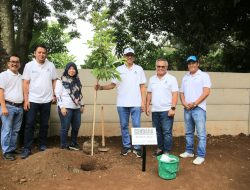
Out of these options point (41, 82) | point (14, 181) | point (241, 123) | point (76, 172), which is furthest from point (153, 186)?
point (241, 123)

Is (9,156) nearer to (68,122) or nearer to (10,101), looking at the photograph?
(10,101)

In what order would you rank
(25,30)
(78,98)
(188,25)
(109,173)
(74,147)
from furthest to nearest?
(188,25), (25,30), (74,147), (78,98), (109,173)

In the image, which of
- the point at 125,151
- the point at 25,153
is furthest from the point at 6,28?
the point at 125,151

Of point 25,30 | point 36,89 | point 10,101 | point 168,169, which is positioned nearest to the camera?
point 168,169

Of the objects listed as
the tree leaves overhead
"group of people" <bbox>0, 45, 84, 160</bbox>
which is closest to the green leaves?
"group of people" <bbox>0, 45, 84, 160</bbox>

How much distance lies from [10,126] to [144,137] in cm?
235

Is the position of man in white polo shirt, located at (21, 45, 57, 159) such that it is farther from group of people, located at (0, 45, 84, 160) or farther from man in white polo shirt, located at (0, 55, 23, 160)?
man in white polo shirt, located at (0, 55, 23, 160)

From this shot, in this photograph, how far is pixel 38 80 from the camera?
20.4 ft

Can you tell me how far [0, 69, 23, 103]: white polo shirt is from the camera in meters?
6.04

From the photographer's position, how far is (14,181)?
5246 mm

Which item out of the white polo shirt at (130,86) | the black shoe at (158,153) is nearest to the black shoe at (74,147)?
the white polo shirt at (130,86)

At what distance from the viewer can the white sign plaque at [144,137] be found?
562 centimetres

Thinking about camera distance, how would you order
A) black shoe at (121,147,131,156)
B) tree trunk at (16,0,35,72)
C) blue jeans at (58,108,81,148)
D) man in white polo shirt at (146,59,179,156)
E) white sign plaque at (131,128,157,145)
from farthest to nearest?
tree trunk at (16,0,35,72)
black shoe at (121,147,131,156)
blue jeans at (58,108,81,148)
man in white polo shirt at (146,59,179,156)
white sign plaque at (131,128,157,145)

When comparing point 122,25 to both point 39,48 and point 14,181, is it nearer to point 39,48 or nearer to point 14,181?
point 39,48
